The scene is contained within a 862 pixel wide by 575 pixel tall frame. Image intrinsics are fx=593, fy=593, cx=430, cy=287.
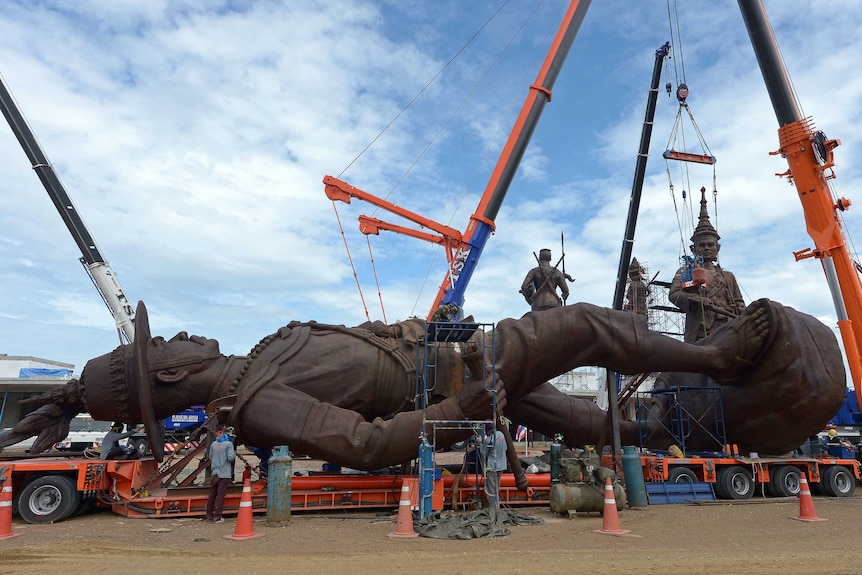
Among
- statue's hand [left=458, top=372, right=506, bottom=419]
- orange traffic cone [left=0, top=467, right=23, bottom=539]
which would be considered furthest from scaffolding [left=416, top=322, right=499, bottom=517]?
orange traffic cone [left=0, top=467, right=23, bottom=539]

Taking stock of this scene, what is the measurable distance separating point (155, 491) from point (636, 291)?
2569cm

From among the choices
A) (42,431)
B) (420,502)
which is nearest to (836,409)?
(420,502)

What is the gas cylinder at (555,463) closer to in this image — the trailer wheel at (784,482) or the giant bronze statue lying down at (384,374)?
the giant bronze statue lying down at (384,374)

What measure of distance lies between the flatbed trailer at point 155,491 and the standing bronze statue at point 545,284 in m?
4.88

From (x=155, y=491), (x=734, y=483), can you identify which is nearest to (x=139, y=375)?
(x=155, y=491)

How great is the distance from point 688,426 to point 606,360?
430 centimetres

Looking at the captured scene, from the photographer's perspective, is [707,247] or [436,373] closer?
[436,373]

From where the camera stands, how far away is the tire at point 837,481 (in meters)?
13.5

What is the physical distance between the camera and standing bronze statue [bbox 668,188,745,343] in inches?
643

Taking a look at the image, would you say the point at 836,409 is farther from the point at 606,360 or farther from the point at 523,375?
the point at 523,375

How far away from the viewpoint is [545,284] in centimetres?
1443

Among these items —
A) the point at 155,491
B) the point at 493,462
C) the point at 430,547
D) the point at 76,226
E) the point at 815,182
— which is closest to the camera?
the point at 430,547

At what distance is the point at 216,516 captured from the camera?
9.29 metres

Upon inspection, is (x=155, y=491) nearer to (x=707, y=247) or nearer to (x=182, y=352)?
(x=182, y=352)
